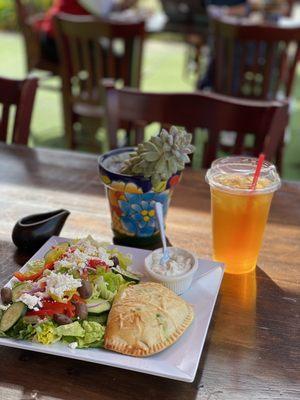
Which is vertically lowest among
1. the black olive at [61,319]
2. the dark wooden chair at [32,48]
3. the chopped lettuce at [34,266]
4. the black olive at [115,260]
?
the dark wooden chair at [32,48]

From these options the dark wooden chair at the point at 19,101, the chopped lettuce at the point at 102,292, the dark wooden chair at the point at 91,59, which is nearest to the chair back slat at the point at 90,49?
the dark wooden chair at the point at 91,59

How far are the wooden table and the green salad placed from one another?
42 millimetres

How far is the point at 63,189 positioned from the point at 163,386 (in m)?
0.66

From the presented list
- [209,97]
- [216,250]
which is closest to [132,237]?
[216,250]

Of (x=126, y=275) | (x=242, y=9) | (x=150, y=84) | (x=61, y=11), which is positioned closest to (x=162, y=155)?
(x=126, y=275)

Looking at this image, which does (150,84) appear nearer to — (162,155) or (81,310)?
(162,155)

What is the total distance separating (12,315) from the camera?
2.47 feet

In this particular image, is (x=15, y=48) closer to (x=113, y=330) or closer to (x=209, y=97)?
(x=209, y=97)

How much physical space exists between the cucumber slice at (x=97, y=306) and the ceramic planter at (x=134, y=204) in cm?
26

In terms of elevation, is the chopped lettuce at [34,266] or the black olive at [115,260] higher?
the black olive at [115,260]

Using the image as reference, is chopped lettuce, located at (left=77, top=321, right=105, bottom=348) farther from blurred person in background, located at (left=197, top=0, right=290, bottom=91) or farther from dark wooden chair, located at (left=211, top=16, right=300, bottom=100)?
blurred person in background, located at (left=197, top=0, right=290, bottom=91)

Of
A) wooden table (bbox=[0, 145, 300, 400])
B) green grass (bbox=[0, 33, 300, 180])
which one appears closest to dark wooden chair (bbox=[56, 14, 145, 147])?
green grass (bbox=[0, 33, 300, 180])

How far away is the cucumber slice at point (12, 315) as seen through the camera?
0.75 metres

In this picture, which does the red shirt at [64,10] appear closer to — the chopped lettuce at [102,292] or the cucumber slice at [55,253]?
the cucumber slice at [55,253]
